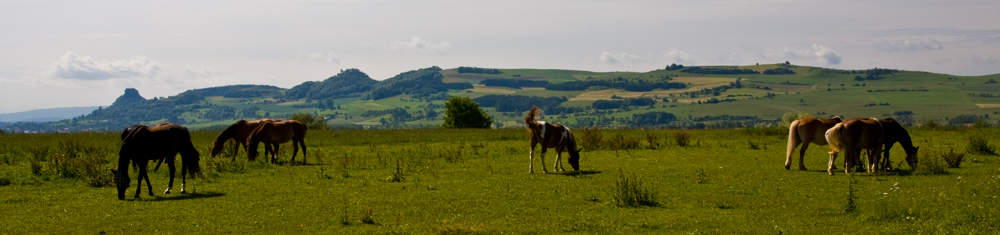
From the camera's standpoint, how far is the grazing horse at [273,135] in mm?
21547

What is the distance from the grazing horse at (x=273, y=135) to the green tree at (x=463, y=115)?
39.2m

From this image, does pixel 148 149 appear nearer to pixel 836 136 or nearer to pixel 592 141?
pixel 836 136

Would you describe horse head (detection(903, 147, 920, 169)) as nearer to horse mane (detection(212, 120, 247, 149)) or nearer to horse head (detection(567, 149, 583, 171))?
horse head (detection(567, 149, 583, 171))

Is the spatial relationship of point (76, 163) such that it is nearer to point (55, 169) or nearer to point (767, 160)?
point (55, 169)

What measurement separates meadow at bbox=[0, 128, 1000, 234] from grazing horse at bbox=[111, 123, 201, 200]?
A: 45 cm

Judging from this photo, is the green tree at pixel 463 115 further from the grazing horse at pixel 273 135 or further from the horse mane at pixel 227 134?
the horse mane at pixel 227 134

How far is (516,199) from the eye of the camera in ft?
43.5

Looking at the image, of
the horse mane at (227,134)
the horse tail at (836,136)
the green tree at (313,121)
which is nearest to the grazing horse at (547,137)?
the horse tail at (836,136)

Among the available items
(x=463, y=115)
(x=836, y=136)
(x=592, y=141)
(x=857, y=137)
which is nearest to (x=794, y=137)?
(x=836, y=136)

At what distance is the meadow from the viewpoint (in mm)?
10219

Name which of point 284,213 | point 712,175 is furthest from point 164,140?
point 712,175

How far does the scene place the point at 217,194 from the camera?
563 inches

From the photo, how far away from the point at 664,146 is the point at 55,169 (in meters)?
21.3

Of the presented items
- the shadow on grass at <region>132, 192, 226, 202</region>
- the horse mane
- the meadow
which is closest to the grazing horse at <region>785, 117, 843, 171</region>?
the meadow
